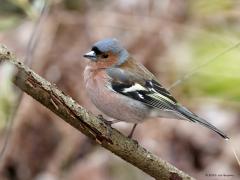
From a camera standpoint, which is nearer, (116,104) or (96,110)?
(116,104)

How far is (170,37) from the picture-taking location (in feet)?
21.4

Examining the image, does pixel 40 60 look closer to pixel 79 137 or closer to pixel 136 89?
pixel 79 137

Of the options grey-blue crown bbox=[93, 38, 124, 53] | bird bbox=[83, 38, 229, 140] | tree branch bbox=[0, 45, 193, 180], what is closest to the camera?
tree branch bbox=[0, 45, 193, 180]

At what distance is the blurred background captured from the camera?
6066 millimetres

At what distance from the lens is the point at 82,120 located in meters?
2.91

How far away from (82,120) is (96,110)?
133 inches

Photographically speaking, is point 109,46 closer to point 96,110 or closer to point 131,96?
point 131,96

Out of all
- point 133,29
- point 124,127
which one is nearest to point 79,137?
point 124,127

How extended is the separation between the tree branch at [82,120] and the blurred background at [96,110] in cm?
243

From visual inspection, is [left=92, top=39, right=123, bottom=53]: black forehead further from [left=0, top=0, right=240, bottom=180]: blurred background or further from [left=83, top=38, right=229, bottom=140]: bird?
[left=0, top=0, right=240, bottom=180]: blurred background

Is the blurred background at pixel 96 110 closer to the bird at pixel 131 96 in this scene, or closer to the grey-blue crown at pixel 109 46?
the grey-blue crown at pixel 109 46

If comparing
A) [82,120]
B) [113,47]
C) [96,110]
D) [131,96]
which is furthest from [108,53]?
[96,110]

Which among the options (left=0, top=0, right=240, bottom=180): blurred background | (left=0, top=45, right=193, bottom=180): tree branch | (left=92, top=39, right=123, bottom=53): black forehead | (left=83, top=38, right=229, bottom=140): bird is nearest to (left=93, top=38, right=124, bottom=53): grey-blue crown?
(left=92, top=39, right=123, bottom=53): black forehead

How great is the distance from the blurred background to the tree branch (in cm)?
243
